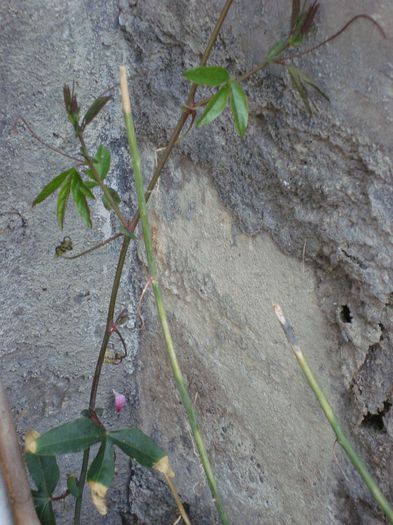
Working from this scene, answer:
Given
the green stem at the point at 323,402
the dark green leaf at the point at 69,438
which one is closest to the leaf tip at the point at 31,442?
the dark green leaf at the point at 69,438

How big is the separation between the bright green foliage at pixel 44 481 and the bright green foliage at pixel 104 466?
0.33ft

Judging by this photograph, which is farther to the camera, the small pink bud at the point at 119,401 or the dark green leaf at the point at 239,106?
the small pink bud at the point at 119,401

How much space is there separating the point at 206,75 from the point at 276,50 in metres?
0.09

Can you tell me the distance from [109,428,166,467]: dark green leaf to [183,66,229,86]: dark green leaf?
0.47 meters

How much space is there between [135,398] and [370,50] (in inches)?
31.5

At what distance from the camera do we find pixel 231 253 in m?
1.13

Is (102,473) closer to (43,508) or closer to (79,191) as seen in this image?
(43,508)

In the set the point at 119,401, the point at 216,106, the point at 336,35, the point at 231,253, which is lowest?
the point at 119,401

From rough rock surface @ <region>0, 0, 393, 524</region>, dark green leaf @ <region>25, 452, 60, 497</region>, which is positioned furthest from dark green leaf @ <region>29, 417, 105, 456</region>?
rough rock surface @ <region>0, 0, 393, 524</region>

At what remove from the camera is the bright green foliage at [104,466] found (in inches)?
40.6

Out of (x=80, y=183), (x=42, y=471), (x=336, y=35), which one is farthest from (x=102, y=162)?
(x=42, y=471)

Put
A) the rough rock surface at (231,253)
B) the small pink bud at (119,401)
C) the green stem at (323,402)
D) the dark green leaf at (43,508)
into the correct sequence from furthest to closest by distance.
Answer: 1. the small pink bud at (119,401)
2. the dark green leaf at (43,508)
3. the rough rock surface at (231,253)
4. the green stem at (323,402)

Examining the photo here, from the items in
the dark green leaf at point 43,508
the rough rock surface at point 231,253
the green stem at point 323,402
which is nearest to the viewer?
the green stem at point 323,402

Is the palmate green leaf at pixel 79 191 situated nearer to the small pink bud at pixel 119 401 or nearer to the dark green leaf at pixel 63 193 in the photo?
the dark green leaf at pixel 63 193
